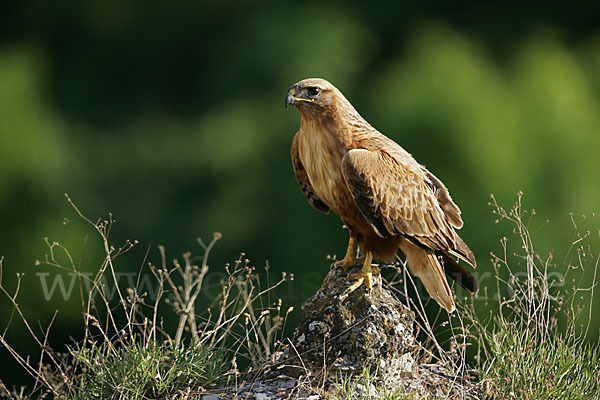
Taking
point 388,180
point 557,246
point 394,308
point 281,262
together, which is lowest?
point 281,262

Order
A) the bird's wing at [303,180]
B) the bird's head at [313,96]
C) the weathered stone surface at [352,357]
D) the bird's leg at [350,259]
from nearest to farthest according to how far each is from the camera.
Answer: the weathered stone surface at [352,357] → the bird's head at [313,96] → the bird's leg at [350,259] → the bird's wing at [303,180]

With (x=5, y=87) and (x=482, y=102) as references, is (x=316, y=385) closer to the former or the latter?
(x=482, y=102)

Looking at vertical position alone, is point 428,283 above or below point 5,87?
below

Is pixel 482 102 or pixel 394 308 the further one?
pixel 482 102

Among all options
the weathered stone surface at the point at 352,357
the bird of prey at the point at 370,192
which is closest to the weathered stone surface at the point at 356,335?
the weathered stone surface at the point at 352,357

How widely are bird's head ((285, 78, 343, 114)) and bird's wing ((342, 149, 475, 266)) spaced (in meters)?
0.29

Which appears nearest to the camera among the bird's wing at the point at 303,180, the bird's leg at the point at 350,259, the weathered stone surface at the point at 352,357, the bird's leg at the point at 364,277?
the weathered stone surface at the point at 352,357

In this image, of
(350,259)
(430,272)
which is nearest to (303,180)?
(350,259)

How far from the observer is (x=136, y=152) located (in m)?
7.37

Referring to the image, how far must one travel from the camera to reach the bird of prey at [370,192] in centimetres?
344

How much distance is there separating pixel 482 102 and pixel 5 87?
4673 millimetres

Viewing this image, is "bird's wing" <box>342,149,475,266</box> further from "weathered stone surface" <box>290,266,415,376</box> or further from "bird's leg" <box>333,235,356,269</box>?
"weathered stone surface" <box>290,266,415,376</box>

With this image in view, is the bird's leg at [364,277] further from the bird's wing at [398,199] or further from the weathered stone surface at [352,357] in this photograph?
the bird's wing at [398,199]

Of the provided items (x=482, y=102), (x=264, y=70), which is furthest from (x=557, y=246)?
(x=264, y=70)
